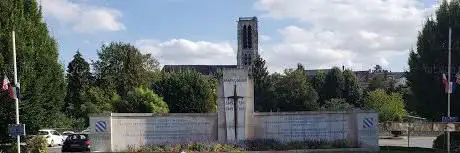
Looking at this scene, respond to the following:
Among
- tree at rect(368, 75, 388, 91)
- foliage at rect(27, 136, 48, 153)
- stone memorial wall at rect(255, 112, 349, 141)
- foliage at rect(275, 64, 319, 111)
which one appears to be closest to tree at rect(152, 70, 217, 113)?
foliage at rect(275, 64, 319, 111)

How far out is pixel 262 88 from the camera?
327 feet

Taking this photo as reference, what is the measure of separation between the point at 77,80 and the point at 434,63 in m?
61.7

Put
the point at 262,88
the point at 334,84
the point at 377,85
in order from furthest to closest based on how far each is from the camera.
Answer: the point at 377,85 → the point at 262,88 → the point at 334,84

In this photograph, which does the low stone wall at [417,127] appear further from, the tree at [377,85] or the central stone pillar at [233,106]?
the tree at [377,85]

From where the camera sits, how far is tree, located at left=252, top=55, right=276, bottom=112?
95.8m

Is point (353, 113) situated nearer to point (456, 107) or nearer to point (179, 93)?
point (456, 107)

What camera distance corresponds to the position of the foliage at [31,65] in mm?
26859

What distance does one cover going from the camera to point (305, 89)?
92750 millimetres

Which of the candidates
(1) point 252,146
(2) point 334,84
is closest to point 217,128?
(1) point 252,146

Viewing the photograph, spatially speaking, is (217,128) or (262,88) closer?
(217,128)

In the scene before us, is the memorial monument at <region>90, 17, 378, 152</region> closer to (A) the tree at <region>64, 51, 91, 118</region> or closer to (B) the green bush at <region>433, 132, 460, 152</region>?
(B) the green bush at <region>433, 132, 460, 152</region>

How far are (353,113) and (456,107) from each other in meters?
5.85

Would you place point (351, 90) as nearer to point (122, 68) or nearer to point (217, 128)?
point (122, 68)

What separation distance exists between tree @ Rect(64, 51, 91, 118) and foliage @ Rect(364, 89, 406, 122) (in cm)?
3585
